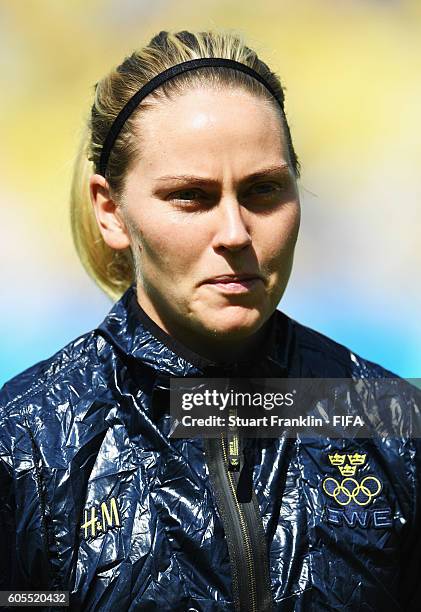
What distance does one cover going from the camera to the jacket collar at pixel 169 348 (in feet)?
5.37

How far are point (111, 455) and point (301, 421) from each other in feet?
1.26

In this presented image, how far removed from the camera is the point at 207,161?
1555 mm

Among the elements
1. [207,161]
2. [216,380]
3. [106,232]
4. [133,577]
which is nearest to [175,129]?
[207,161]

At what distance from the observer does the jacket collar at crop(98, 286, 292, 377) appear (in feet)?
5.37

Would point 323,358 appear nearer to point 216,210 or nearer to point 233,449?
point 233,449

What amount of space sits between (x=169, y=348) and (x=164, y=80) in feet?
1.70

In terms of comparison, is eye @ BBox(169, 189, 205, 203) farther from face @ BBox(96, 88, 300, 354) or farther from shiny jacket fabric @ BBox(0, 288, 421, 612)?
shiny jacket fabric @ BBox(0, 288, 421, 612)

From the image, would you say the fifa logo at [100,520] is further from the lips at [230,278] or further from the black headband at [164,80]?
the black headband at [164,80]

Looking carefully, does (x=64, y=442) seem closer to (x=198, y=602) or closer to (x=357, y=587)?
(x=198, y=602)

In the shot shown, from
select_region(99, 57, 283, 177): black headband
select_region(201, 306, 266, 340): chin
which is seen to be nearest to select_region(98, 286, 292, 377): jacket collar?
select_region(201, 306, 266, 340): chin

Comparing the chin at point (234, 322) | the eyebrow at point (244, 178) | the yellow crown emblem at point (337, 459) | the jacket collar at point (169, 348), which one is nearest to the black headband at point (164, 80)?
the eyebrow at point (244, 178)

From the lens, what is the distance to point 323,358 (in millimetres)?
1829

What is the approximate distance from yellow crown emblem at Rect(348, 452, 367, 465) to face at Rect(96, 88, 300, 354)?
1.05 feet

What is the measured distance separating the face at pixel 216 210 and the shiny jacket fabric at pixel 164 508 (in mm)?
137
